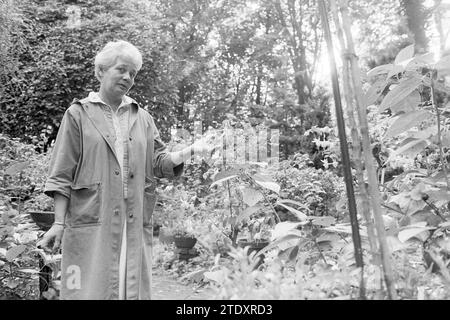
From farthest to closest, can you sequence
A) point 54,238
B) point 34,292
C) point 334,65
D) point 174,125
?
point 174,125 < point 34,292 < point 54,238 < point 334,65

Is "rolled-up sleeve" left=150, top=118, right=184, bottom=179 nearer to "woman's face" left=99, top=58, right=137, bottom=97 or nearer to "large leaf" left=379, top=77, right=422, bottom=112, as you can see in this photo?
"woman's face" left=99, top=58, right=137, bottom=97

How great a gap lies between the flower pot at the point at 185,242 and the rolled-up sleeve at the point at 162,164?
3.22 meters

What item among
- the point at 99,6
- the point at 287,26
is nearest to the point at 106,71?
the point at 99,6

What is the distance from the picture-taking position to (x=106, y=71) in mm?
1546

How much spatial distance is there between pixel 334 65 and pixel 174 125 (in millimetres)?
9782

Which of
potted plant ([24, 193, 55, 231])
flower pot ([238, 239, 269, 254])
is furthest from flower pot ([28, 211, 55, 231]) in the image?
flower pot ([238, 239, 269, 254])

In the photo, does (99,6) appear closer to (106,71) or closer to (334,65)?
(106,71)

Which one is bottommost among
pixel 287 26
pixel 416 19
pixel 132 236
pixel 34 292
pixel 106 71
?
pixel 34 292

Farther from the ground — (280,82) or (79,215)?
(280,82)

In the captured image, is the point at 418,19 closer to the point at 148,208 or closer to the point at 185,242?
the point at 185,242

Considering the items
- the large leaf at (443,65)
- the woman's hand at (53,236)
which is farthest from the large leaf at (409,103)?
the woman's hand at (53,236)

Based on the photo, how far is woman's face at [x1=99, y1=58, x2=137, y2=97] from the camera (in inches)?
59.9

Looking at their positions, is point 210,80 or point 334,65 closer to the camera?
point 334,65

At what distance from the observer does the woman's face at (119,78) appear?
4.99ft
